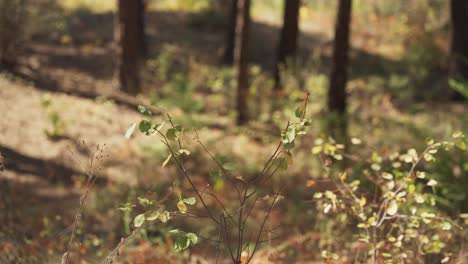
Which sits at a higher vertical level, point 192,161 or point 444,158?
point 444,158

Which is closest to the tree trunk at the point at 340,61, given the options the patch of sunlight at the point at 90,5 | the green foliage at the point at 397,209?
the green foliage at the point at 397,209

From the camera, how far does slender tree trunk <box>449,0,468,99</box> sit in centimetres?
1142

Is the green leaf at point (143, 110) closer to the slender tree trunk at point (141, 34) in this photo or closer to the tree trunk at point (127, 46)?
the tree trunk at point (127, 46)

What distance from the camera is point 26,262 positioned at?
15.6 ft

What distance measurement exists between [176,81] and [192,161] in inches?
153

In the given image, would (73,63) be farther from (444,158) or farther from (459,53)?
(444,158)

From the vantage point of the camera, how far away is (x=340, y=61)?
9.52 meters

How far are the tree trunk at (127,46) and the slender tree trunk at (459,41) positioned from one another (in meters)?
6.91

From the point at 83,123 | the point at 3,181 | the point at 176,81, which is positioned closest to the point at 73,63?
the point at 176,81

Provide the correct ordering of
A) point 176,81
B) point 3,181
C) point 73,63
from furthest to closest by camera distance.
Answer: point 73,63
point 176,81
point 3,181

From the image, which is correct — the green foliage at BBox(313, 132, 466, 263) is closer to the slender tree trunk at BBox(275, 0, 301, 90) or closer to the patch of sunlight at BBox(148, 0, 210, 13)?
the slender tree trunk at BBox(275, 0, 301, 90)

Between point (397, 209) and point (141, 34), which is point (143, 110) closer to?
point (397, 209)

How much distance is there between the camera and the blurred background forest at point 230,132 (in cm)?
514

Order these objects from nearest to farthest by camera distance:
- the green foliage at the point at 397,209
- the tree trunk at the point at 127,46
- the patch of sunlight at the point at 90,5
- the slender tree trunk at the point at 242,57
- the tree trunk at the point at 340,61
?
the green foliage at the point at 397,209, the tree trunk at the point at 340,61, the slender tree trunk at the point at 242,57, the tree trunk at the point at 127,46, the patch of sunlight at the point at 90,5
